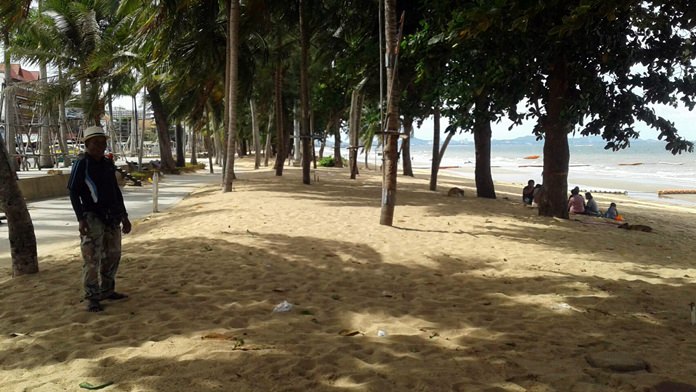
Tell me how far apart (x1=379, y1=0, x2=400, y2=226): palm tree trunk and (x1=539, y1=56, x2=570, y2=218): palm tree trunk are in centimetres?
378

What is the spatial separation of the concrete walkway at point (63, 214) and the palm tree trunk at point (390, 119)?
4806 mm

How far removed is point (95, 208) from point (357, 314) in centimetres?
227

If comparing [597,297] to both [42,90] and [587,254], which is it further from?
[42,90]

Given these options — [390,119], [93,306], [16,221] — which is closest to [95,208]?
[93,306]

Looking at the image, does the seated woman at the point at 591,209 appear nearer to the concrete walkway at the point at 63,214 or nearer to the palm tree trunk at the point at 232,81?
the palm tree trunk at the point at 232,81

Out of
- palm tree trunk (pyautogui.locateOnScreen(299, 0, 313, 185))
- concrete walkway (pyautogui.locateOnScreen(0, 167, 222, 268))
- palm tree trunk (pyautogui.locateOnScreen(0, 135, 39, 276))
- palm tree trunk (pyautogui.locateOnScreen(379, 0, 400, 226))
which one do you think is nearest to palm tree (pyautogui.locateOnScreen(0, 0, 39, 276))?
palm tree trunk (pyautogui.locateOnScreen(0, 135, 39, 276))

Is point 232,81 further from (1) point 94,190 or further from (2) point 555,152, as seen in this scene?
(1) point 94,190

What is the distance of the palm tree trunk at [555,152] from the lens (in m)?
10.7

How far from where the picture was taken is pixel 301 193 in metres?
14.6

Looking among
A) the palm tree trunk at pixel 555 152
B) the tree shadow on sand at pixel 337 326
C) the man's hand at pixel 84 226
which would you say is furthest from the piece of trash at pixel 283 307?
the palm tree trunk at pixel 555 152

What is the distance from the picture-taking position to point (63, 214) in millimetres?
11258

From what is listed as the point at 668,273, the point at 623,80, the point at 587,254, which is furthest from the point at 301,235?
the point at 623,80

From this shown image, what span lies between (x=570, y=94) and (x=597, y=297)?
6.48 meters

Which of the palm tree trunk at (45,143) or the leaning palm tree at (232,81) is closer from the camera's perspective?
the leaning palm tree at (232,81)
